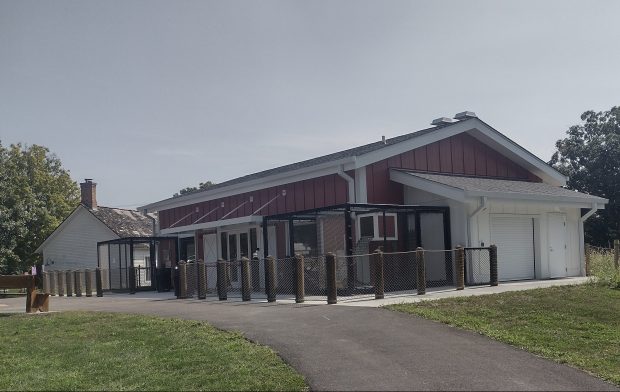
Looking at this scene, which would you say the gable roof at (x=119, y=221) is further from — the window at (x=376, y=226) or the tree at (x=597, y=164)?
the tree at (x=597, y=164)

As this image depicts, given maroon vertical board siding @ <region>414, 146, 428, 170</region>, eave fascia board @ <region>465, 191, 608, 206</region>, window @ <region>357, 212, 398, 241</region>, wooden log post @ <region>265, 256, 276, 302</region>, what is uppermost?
maroon vertical board siding @ <region>414, 146, 428, 170</region>

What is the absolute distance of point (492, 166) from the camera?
76.1 feet

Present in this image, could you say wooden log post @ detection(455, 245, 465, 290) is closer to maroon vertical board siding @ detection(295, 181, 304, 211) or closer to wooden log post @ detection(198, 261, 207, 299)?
maroon vertical board siding @ detection(295, 181, 304, 211)

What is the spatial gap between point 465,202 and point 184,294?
8.59 m

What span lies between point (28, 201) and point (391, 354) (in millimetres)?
35192

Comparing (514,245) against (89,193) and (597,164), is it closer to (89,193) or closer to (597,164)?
(597,164)

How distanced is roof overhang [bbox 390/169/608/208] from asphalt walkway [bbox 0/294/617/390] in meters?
6.22

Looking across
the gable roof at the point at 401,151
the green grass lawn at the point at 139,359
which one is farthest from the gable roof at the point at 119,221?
the green grass lawn at the point at 139,359

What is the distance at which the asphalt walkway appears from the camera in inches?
301

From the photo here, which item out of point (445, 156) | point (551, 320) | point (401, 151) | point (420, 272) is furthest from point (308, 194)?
point (551, 320)

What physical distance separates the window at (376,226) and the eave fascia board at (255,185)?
165 cm

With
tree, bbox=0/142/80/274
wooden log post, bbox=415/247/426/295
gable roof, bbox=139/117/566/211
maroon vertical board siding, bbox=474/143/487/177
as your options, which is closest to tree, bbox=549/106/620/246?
gable roof, bbox=139/117/566/211

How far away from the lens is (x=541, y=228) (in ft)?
67.7

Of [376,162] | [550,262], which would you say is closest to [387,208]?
[376,162]
